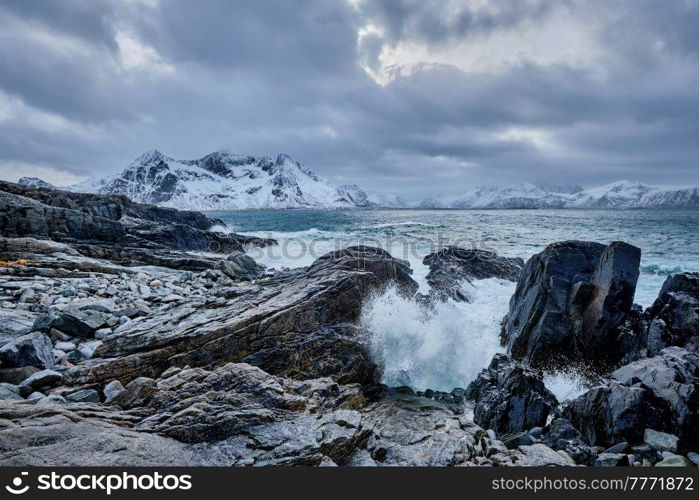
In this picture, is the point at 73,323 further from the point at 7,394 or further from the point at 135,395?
the point at 135,395

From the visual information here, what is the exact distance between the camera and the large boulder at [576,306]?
32.9ft

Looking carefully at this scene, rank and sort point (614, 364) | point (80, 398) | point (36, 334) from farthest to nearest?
1. point (614, 364)
2. point (36, 334)
3. point (80, 398)

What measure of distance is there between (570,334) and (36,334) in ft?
47.4

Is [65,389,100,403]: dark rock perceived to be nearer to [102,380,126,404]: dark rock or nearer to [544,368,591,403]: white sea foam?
[102,380,126,404]: dark rock

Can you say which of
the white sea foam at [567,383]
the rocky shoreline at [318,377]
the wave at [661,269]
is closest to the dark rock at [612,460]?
the rocky shoreline at [318,377]

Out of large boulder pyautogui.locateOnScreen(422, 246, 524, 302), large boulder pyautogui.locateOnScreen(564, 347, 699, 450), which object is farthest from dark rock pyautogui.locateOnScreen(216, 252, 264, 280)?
large boulder pyautogui.locateOnScreen(564, 347, 699, 450)

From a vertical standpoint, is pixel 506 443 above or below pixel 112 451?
below

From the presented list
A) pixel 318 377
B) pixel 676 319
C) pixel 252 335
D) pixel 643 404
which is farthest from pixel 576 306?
pixel 252 335

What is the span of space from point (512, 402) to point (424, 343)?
3.76 m

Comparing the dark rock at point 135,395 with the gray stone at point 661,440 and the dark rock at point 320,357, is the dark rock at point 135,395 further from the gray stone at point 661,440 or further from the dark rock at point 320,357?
the gray stone at point 661,440

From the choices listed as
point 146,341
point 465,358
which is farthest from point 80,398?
point 465,358

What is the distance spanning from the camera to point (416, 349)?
10969mm

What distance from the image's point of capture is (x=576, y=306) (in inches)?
426
